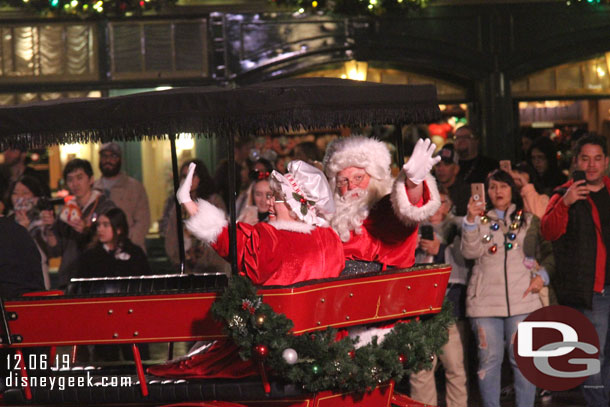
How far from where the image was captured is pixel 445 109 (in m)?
14.5

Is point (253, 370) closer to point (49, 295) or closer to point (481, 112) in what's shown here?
point (49, 295)

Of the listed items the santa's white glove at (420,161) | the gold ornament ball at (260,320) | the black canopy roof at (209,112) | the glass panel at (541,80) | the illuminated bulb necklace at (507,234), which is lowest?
the gold ornament ball at (260,320)

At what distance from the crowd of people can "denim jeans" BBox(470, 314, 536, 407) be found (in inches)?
0.4

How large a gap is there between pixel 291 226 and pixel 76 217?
4889mm

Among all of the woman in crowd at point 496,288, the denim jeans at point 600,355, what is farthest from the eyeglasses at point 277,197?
the denim jeans at point 600,355

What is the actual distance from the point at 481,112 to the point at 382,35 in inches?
66.5

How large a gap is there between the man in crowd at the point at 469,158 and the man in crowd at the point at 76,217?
371 centimetres

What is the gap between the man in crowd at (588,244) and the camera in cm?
892

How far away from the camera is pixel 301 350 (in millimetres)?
6477

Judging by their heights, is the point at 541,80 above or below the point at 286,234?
above

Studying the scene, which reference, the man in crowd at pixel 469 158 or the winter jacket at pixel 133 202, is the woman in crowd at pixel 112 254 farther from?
the man in crowd at pixel 469 158

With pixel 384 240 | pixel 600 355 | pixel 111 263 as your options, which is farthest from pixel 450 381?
pixel 111 263

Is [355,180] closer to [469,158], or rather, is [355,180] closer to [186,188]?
[186,188]

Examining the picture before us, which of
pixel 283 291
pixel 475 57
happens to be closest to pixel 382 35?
pixel 475 57
